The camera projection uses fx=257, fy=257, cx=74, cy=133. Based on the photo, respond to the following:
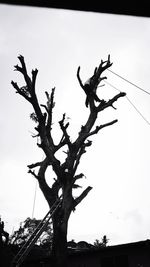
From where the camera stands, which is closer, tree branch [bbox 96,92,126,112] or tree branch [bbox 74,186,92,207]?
tree branch [bbox 74,186,92,207]

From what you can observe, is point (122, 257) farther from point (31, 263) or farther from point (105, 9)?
point (105, 9)

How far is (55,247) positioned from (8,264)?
153cm

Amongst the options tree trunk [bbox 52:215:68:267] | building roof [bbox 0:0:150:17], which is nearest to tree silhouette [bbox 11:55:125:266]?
tree trunk [bbox 52:215:68:267]

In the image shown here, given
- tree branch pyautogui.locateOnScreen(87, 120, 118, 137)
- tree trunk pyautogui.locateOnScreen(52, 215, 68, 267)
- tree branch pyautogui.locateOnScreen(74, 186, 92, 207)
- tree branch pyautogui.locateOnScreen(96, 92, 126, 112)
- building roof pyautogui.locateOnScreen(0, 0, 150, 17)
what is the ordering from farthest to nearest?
1. tree branch pyautogui.locateOnScreen(96, 92, 126, 112)
2. tree branch pyautogui.locateOnScreen(87, 120, 118, 137)
3. tree branch pyautogui.locateOnScreen(74, 186, 92, 207)
4. tree trunk pyautogui.locateOnScreen(52, 215, 68, 267)
5. building roof pyautogui.locateOnScreen(0, 0, 150, 17)

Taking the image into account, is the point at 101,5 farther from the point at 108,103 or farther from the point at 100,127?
the point at 108,103

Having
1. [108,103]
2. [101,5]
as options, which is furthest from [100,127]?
[101,5]

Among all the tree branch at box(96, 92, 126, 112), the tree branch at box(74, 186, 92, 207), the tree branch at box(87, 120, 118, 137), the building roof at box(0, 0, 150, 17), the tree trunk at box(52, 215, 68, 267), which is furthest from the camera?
the tree branch at box(96, 92, 126, 112)

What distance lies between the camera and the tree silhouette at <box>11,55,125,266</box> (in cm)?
865

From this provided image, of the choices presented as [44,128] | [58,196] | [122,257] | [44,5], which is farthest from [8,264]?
[44,5]

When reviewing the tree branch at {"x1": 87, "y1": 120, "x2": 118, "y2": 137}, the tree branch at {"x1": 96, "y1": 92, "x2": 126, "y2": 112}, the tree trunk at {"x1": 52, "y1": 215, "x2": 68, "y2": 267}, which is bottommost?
the tree trunk at {"x1": 52, "y1": 215, "x2": 68, "y2": 267}

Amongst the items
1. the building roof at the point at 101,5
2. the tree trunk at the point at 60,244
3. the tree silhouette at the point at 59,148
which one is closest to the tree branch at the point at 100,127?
the tree silhouette at the point at 59,148

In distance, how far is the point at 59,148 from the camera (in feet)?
35.0

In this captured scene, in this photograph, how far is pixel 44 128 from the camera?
10.5 metres

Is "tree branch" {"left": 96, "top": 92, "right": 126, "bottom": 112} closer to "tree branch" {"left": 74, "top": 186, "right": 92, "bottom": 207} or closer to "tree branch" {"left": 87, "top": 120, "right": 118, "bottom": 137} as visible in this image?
"tree branch" {"left": 87, "top": 120, "right": 118, "bottom": 137}
